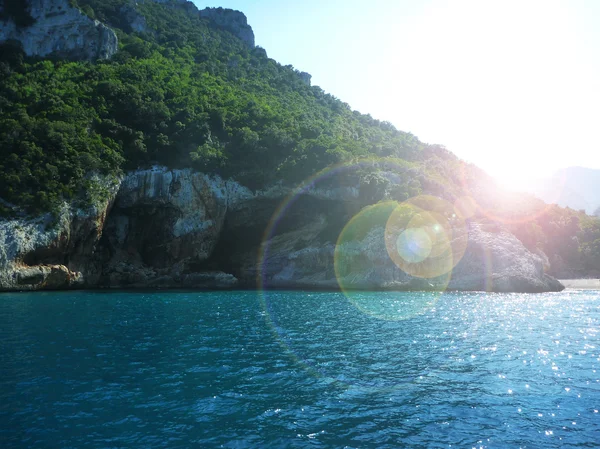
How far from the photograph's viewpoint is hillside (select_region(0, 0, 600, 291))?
4747 cm

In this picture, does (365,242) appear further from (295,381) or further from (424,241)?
(295,381)

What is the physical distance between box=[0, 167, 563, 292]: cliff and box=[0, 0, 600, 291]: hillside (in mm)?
190

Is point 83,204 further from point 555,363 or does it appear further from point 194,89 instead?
point 555,363

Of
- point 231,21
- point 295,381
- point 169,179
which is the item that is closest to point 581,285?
point 169,179

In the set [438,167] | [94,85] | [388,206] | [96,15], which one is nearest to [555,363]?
[388,206]

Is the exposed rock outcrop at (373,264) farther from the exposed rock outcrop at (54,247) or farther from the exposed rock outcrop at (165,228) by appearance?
the exposed rock outcrop at (54,247)

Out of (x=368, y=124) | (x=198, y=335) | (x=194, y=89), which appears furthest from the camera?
(x=368, y=124)

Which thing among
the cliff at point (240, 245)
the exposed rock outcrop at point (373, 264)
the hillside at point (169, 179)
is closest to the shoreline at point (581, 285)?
the exposed rock outcrop at point (373, 264)

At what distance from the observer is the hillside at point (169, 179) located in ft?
156

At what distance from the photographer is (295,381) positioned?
599 inches

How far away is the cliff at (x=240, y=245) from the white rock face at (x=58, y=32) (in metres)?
31.1

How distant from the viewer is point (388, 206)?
60312 millimetres

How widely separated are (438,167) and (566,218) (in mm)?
29504

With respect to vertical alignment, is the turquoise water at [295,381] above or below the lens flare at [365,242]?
below
